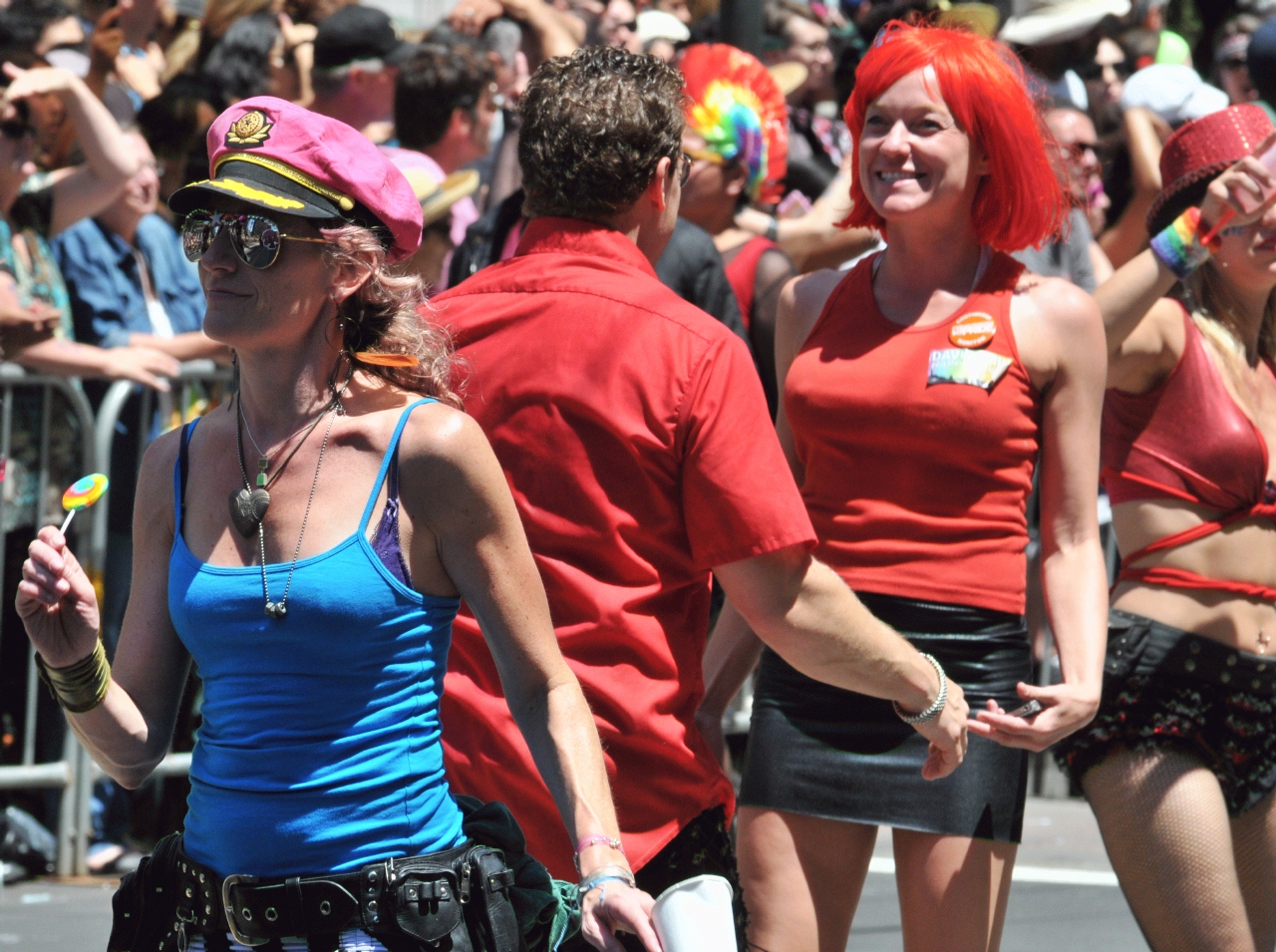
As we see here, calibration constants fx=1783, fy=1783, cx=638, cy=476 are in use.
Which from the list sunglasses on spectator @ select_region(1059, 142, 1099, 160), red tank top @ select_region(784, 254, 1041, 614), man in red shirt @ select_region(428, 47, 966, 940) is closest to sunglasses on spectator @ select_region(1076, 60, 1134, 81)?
sunglasses on spectator @ select_region(1059, 142, 1099, 160)

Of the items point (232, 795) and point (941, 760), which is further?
point (941, 760)

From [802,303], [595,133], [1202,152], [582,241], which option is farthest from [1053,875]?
[595,133]

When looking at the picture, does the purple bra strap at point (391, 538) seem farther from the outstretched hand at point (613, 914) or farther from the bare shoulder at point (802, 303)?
the bare shoulder at point (802, 303)

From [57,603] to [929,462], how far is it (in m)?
1.74

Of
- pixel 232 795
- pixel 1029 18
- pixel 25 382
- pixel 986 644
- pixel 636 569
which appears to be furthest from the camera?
pixel 1029 18

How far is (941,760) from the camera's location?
3.03 meters

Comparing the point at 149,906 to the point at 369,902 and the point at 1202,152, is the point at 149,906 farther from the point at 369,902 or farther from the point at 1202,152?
the point at 1202,152

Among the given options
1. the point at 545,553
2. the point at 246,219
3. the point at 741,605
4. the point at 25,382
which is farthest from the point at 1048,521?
the point at 25,382

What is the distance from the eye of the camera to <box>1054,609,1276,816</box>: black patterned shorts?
12.2ft

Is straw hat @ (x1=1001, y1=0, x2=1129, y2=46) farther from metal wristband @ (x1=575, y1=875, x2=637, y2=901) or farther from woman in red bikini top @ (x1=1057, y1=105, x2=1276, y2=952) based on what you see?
metal wristband @ (x1=575, y1=875, x2=637, y2=901)

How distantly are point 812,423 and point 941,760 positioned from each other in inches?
31.1

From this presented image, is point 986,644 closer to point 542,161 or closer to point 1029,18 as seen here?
point 542,161

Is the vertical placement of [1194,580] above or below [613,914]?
below

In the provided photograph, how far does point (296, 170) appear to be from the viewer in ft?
7.80
